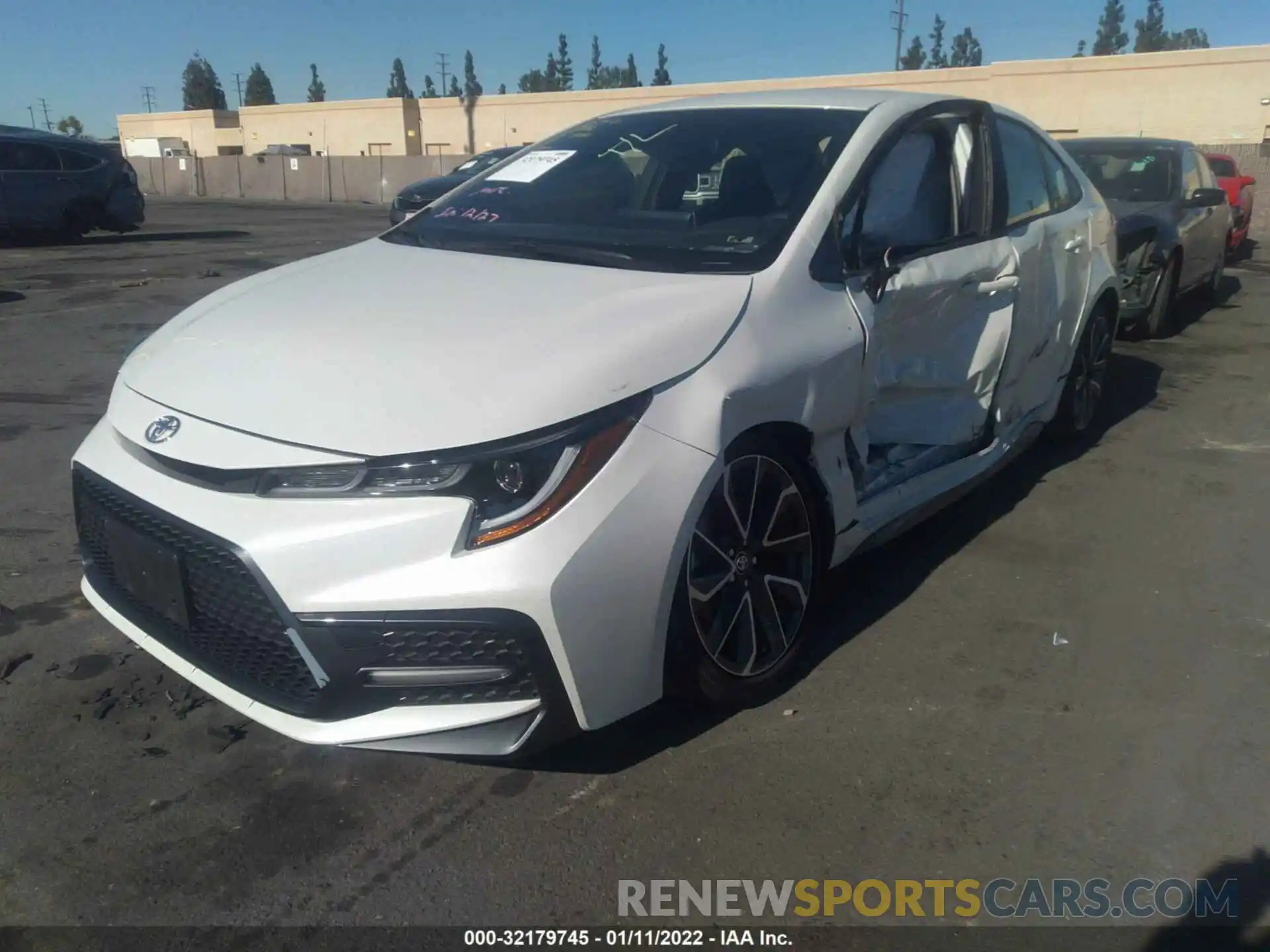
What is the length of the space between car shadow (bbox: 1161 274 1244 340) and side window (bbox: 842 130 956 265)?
18.8 feet

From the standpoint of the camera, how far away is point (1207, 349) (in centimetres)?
828

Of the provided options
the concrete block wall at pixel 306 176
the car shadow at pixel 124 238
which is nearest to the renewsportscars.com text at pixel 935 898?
the car shadow at pixel 124 238

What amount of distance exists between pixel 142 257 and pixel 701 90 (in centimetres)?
3085

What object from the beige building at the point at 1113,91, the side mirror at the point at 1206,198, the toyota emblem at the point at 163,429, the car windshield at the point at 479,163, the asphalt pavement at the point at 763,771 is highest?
the beige building at the point at 1113,91

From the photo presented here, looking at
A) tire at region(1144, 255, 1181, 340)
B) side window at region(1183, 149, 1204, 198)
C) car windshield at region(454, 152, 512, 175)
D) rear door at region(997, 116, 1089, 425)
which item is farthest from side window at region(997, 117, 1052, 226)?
car windshield at region(454, 152, 512, 175)

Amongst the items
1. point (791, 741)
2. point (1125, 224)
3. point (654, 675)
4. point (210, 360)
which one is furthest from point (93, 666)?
point (1125, 224)

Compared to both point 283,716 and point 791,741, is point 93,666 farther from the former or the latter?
point 791,741

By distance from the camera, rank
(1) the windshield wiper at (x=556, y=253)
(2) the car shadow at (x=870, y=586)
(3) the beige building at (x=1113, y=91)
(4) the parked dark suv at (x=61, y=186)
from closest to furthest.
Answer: (2) the car shadow at (x=870, y=586)
(1) the windshield wiper at (x=556, y=253)
(4) the parked dark suv at (x=61, y=186)
(3) the beige building at (x=1113, y=91)

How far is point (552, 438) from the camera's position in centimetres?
230

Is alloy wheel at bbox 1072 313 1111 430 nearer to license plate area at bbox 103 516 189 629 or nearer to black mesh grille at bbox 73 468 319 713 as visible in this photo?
black mesh grille at bbox 73 468 319 713

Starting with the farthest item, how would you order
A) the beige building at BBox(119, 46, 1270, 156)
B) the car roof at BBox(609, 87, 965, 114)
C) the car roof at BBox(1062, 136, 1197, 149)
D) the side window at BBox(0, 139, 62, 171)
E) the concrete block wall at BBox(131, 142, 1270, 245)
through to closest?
the beige building at BBox(119, 46, 1270, 156) < the concrete block wall at BBox(131, 142, 1270, 245) < the side window at BBox(0, 139, 62, 171) < the car roof at BBox(1062, 136, 1197, 149) < the car roof at BBox(609, 87, 965, 114)

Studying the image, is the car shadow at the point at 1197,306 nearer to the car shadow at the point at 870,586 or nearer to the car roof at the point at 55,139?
the car shadow at the point at 870,586

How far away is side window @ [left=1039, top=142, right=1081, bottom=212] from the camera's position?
4.89 m

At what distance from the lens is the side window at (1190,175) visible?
29.2 feet
